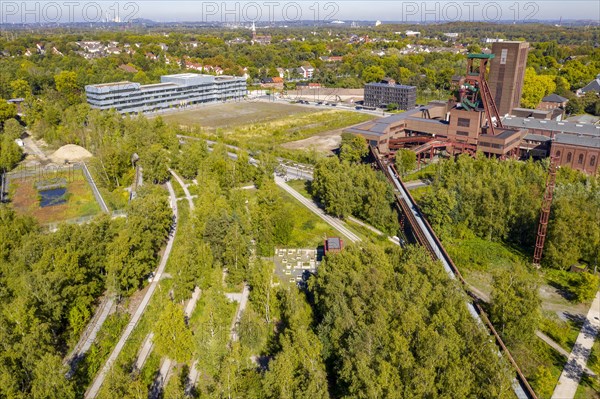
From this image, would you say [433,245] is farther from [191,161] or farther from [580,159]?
[191,161]

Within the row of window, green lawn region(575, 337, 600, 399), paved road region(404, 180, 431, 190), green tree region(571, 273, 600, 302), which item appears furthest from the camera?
the row of window

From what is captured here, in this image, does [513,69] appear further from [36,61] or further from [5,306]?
[36,61]

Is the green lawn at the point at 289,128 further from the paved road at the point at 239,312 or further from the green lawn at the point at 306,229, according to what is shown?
the paved road at the point at 239,312

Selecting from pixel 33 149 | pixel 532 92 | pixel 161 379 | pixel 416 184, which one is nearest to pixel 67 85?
pixel 33 149

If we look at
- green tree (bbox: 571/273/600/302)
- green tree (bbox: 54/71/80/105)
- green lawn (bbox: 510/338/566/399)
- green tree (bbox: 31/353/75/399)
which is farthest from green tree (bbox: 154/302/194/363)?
green tree (bbox: 54/71/80/105)

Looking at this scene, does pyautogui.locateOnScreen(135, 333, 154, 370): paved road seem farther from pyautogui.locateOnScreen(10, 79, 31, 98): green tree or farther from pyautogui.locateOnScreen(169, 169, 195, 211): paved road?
pyautogui.locateOnScreen(10, 79, 31, 98): green tree

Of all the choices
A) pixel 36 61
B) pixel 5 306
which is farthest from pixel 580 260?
pixel 36 61
